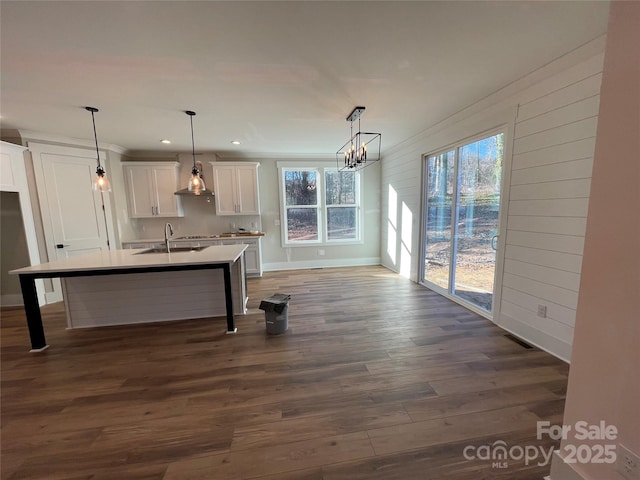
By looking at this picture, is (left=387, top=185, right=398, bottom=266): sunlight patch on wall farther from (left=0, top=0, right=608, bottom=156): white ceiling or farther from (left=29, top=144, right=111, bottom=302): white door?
(left=29, top=144, right=111, bottom=302): white door

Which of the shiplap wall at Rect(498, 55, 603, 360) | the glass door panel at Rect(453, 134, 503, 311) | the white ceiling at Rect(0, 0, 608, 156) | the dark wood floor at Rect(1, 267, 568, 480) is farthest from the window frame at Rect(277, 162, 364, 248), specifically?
the shiplap wall at Rect(498, 55, 603, 360)

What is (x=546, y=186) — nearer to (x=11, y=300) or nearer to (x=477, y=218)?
(x=477, y=218)

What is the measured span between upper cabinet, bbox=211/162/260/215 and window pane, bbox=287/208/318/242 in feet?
2.84

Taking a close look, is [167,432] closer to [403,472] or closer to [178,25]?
[403,472]

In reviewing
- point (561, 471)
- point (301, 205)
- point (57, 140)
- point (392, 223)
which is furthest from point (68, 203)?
point (561, 471)

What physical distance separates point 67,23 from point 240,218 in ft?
13.7

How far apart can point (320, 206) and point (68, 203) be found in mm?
4461

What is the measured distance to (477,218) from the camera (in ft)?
10.9

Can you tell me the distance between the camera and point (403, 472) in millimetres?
1378

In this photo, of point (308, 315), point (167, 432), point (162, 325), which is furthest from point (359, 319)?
point (162, 325)

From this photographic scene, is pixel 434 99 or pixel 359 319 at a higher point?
pixel 434 99

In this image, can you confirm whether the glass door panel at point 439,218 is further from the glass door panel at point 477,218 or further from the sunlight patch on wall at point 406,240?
the sunlight patch on wall at point 406,240

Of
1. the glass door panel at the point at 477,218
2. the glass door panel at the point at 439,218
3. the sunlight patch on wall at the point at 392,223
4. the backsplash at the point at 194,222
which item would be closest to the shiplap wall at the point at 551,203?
the glass door panel at the point at 477,218

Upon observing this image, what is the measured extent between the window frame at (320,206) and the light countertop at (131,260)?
8.34 feet
